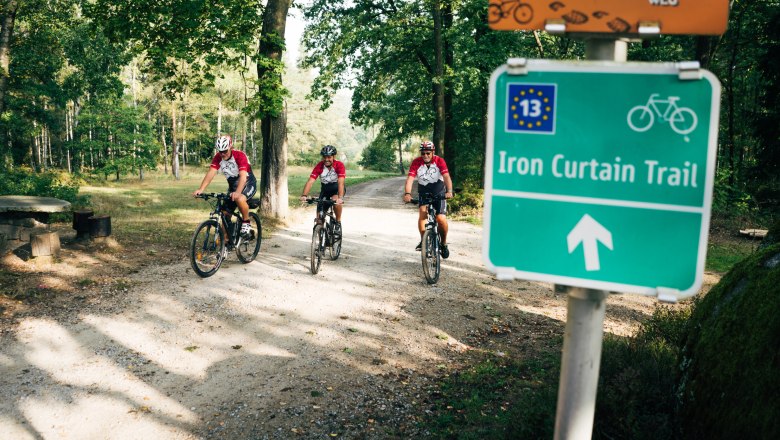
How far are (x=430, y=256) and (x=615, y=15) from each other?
7.11 metres

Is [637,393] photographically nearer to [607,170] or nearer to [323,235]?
[607,170]

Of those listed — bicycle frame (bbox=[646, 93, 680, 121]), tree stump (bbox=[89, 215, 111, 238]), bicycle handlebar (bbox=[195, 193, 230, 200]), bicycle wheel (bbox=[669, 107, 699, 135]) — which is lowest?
tree stump (bbox=[89, 215, 111, 238])

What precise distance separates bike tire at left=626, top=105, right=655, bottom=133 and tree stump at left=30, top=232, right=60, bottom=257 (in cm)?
975

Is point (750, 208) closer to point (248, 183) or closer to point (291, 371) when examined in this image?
point (248, 183)

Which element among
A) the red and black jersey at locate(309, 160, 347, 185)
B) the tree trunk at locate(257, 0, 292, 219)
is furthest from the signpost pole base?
the tree trunk at locate(257, 0, 292, 219)

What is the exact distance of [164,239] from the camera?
11547 millimetres

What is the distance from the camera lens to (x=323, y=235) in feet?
30.4

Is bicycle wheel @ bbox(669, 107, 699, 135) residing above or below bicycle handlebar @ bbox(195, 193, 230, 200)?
above

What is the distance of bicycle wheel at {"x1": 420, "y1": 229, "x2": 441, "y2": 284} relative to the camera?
326 inches

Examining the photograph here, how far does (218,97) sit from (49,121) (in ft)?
53.3

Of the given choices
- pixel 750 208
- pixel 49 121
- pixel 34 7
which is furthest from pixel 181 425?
pixel 49 121

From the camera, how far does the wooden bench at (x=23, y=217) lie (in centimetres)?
953

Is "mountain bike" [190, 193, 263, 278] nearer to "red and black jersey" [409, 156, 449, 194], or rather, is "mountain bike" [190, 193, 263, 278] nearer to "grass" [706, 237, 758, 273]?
"red and black jersey" [409, 156, 449, 194]

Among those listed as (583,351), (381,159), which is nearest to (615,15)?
(583,351)
